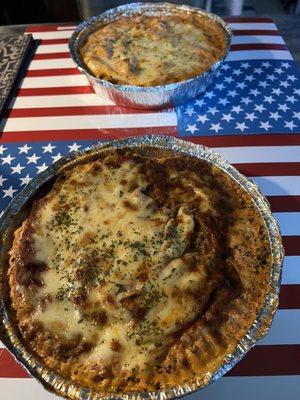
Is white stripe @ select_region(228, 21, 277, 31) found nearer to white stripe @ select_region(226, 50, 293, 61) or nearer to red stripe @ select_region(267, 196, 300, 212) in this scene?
white stripe @ select_region(226, 50, 293, 61)

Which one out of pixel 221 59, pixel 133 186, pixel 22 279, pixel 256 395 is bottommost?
pixel 256 395

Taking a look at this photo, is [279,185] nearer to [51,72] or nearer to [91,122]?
[91,122]

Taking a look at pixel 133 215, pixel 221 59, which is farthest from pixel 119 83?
pixel 133 215

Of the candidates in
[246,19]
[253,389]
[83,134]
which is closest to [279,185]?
[253,389]

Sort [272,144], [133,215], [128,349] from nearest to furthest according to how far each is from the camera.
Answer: [128,349] → [133,215] → [272,144]

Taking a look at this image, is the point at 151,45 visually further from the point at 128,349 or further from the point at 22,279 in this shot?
the point at 128,349
